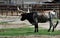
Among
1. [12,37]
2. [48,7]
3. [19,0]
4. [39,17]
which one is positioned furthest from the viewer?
[19,0]

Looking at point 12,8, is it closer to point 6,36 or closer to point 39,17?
point 39,17

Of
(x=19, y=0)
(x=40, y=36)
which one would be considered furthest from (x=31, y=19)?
(x=19, y=0)

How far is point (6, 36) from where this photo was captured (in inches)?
646

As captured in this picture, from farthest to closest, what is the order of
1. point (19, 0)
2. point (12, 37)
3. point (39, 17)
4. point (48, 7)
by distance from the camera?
point (19, 0) → point (48, 7) → point (39, 17) → point (12, 37)

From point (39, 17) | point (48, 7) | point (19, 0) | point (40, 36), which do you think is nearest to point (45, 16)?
point (39, 17)

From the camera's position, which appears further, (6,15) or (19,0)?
(19,0)

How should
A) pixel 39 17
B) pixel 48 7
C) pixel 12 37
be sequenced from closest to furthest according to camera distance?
pixel 12 37
pixel 39 17
pixel 48 7

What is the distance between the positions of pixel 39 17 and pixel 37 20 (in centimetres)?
24

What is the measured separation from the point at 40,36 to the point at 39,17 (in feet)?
9.49

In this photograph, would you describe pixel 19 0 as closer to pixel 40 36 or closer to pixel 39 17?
pixel 39 17

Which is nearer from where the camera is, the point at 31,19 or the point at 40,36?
the point at 40,36

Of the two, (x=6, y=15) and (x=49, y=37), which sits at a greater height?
(x=49, y=37)

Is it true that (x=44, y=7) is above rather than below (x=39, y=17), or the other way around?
below

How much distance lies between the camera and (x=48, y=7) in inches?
1324
